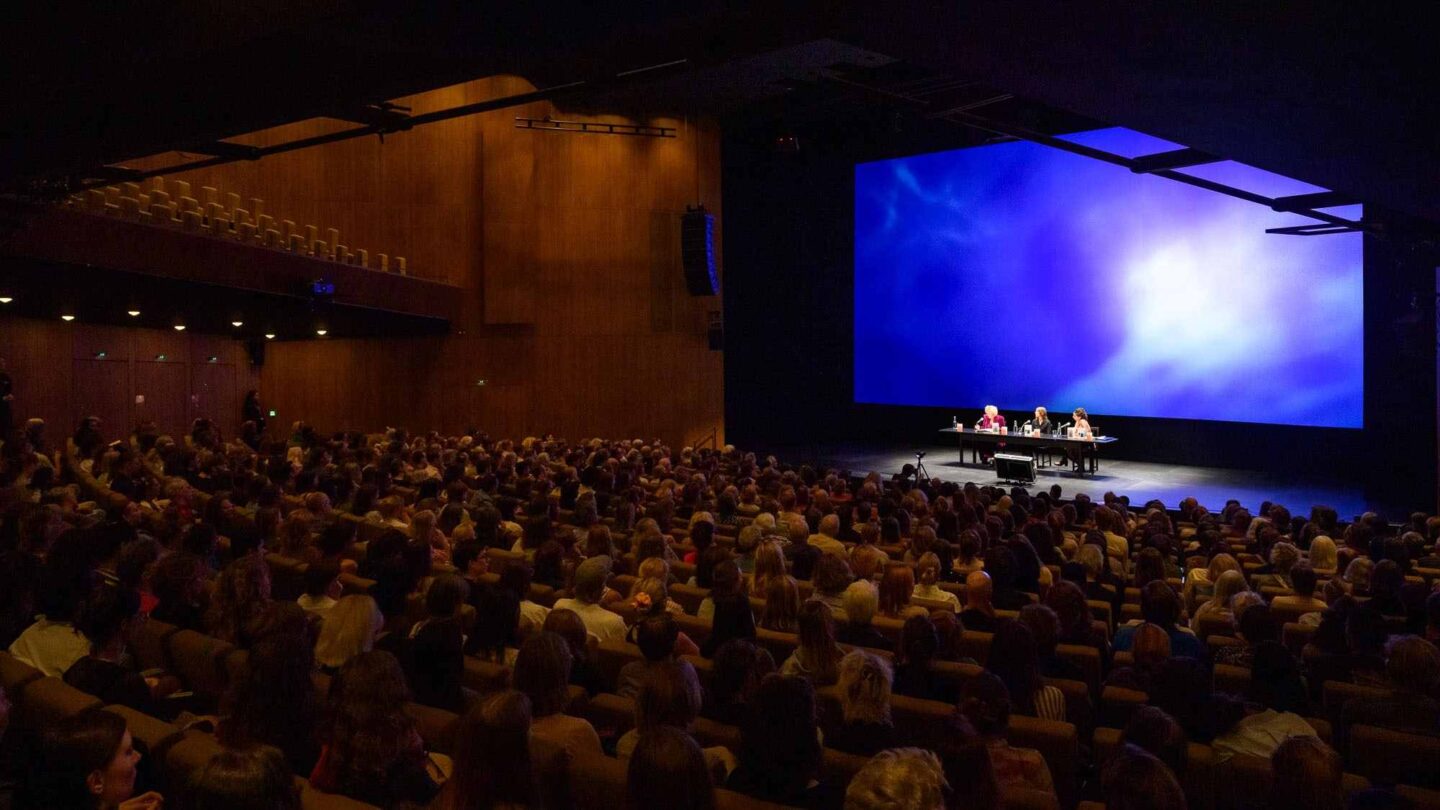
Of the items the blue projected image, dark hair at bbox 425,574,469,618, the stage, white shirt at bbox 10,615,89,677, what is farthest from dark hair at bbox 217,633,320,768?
the blue projected image

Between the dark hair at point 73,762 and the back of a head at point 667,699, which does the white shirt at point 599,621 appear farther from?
the dark hair at point 73,762

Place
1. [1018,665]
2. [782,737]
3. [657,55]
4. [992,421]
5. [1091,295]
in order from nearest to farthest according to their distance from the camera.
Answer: [782,737]
[657,55]
[1018,665]
[1091,295]
[992,421]

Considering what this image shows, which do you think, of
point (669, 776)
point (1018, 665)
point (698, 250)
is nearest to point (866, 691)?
point (1018, 665)

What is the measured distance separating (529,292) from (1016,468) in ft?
31.7

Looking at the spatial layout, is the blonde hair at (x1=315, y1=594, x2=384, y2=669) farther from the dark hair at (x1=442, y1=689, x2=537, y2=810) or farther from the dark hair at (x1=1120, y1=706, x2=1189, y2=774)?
the dark hair at (x1=1120, y1=706, x2=1189, y2=774)

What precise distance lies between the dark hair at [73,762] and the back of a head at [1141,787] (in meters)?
2.38

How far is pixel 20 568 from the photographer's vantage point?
13.2ft

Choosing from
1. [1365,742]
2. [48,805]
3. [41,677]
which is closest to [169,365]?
[41,677]

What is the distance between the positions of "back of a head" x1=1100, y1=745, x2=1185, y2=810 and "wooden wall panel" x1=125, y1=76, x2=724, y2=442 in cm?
1636

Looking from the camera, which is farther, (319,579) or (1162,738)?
(319,579)

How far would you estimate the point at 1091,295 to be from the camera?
16.5m

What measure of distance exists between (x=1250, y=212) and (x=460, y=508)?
1362 centimetres

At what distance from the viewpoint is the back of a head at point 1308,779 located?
232cm

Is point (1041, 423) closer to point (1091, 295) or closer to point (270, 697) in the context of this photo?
point (1091, 295)
